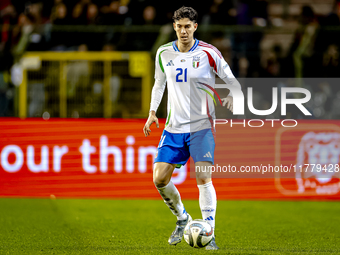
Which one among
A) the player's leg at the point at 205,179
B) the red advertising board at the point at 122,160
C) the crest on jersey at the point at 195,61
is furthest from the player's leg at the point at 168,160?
the red advertising board at the point at 122,160

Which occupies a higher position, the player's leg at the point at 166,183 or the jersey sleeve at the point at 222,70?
the jersey sleeve at the point at 222,70

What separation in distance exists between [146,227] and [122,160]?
2.44 metres

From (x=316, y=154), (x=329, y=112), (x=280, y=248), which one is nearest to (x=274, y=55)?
(x=329, y=112)

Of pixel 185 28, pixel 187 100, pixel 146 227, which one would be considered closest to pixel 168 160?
pixel 187 100

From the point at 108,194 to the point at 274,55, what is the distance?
3.73 meters

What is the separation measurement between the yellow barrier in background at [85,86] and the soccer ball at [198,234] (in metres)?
4.55

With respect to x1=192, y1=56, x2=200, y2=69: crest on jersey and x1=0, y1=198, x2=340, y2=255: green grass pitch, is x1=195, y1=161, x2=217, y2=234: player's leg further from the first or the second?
x1=192, y1=56, x2=200, y2=69: crest on jersey

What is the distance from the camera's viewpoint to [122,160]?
27.4 feet

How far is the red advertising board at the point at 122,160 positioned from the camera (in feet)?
27.1

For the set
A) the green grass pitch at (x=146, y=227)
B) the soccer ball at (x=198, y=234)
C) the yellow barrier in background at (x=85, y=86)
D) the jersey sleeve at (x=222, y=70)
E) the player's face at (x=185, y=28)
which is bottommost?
the green grass pitch at (x=146, y=227)

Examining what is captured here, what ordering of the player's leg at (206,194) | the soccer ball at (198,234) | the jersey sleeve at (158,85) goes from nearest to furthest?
the soccer ball at (198,234) < the player's leg at (206,194) < the jersey sleeve at (158,85)

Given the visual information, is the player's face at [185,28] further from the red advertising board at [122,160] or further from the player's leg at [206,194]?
the red advertising board at [122,160]

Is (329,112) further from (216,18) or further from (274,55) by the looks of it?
(216,18)

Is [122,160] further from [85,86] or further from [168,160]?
[168,160]
